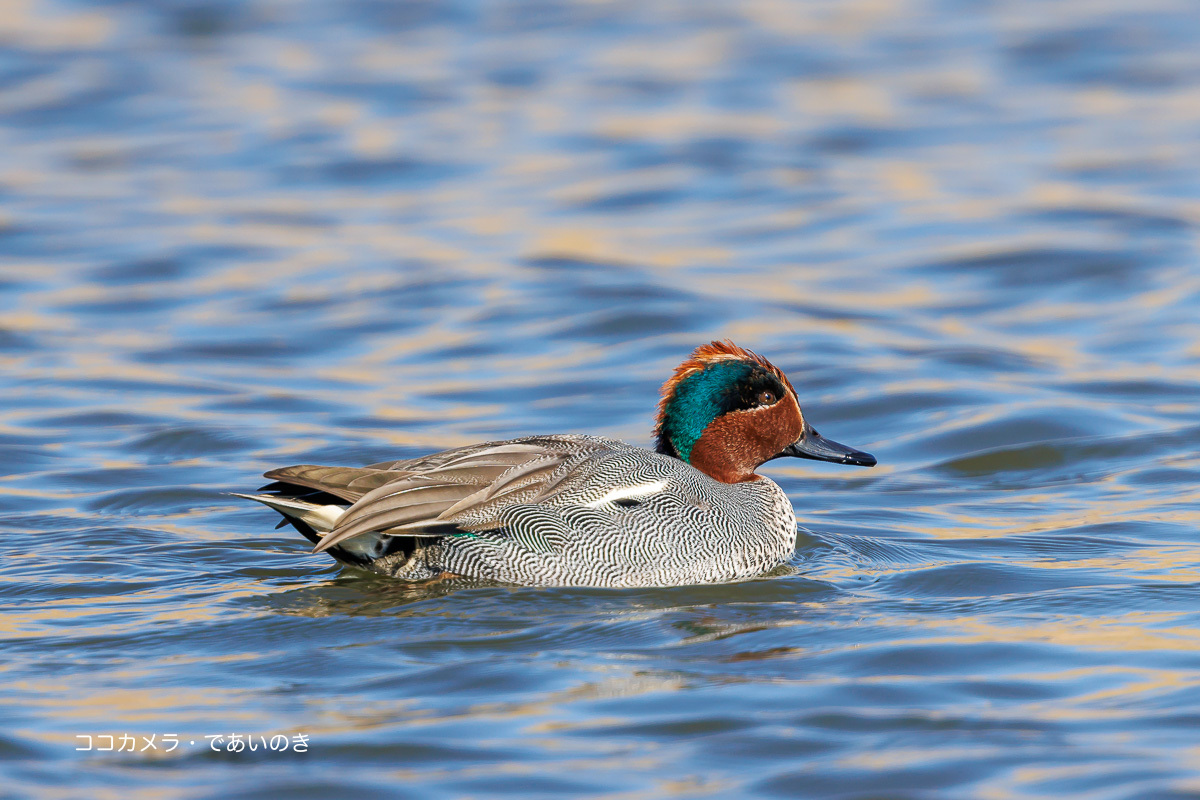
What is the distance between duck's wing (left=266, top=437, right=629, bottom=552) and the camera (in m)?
7.10

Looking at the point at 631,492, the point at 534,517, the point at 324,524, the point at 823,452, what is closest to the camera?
the point at 324,524

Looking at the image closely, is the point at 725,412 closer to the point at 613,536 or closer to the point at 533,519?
the point at 613,536

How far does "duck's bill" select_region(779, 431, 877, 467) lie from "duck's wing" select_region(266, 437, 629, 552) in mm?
1219

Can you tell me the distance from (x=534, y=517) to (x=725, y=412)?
128cm

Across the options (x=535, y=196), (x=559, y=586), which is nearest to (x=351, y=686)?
(x=559, y=586)

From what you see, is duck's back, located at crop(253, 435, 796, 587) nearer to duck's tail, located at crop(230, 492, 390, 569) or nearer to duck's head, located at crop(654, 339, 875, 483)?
duck's tail, located at crop(230, 492, 390, 569)

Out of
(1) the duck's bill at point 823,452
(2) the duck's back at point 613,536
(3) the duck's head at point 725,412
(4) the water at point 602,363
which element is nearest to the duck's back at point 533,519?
(2) the duck's back at point 613,536

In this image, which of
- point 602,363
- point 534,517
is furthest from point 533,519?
point 602,363

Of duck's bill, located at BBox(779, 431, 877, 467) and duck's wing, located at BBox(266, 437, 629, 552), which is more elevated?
duck's wing, located at BBox(266, 437, 629, 552)

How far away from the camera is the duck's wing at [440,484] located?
7098 millimetres

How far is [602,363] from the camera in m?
12.1

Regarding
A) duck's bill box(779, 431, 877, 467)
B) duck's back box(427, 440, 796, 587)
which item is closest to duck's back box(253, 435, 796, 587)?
duck's back box(427, 440, 796, 587)

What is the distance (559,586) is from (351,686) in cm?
143

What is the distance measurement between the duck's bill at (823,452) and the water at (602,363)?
1.42 feet
